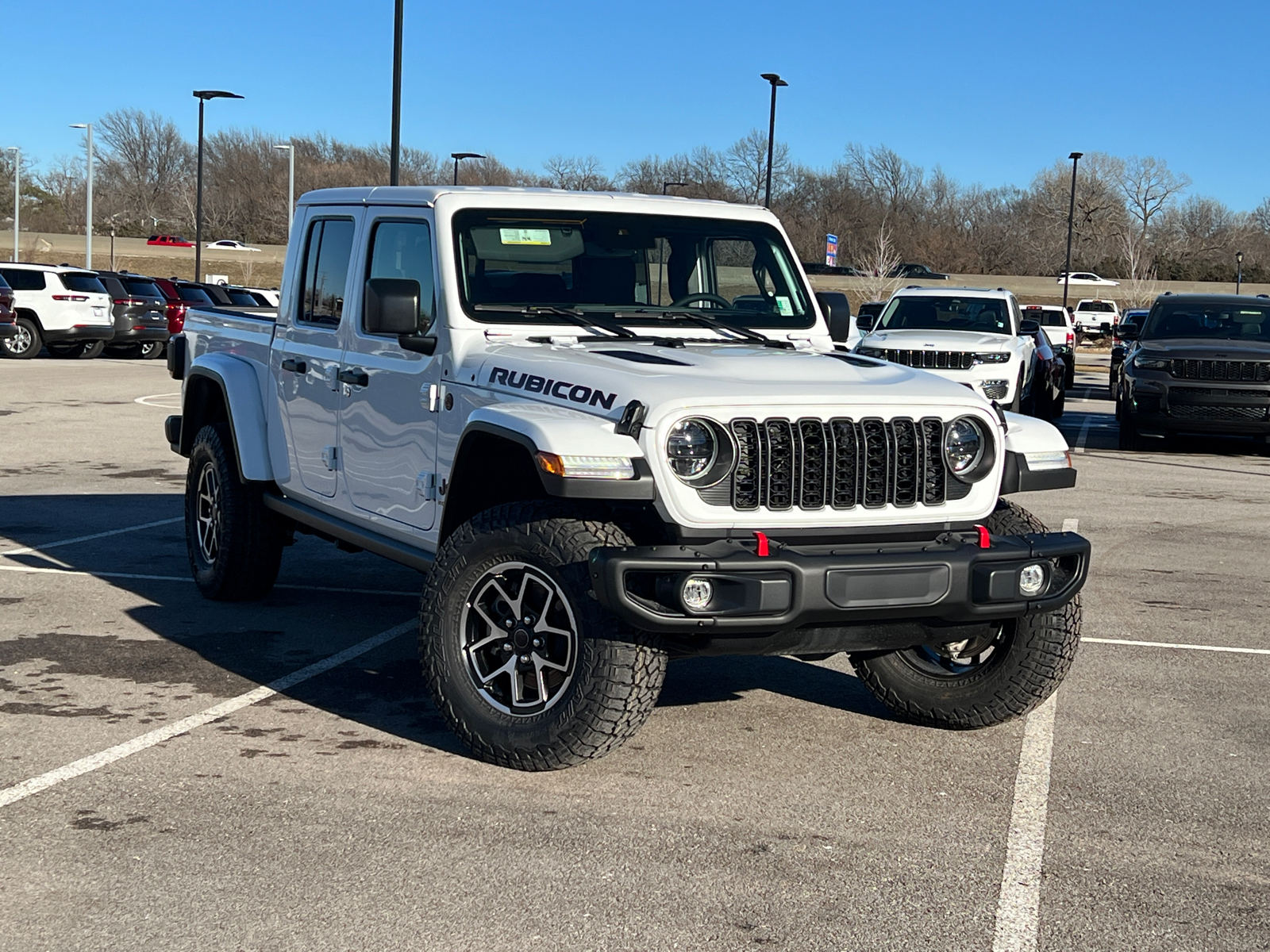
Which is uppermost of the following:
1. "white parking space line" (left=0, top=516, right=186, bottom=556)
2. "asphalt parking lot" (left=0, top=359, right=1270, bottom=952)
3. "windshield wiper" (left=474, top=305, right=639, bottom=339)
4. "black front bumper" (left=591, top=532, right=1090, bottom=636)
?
"windshield wiper" (left=474, top=305, right=639, bottom=339)

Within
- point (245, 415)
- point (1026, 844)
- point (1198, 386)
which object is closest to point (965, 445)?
point (1026, 844)

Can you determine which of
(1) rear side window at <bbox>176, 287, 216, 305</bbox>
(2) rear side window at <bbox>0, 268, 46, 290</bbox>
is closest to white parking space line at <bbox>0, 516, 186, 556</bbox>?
(2) rear side window at <bbox>0, 268, 46, 290</bbox>

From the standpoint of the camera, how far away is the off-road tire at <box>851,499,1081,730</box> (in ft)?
18.1

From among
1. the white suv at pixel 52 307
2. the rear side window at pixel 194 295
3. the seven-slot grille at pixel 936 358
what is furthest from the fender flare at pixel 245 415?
the rear side window at pixel 194 295

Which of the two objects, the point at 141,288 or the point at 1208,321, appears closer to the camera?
the point at 1208,321

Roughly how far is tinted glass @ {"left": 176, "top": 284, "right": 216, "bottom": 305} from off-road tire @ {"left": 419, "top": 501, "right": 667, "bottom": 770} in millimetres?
29393

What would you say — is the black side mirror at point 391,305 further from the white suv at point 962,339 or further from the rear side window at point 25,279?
the rear side window at point 25,279

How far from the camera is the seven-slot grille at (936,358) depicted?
57.6ft

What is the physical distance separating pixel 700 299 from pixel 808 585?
86.5 inches

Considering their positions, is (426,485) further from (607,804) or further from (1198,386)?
(1198,386)

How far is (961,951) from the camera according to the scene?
3793 mm

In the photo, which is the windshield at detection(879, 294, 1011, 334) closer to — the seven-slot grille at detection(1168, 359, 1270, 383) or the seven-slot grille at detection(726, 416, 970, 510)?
the seven-slot grille at detection(1168, 359, 1270, 383)

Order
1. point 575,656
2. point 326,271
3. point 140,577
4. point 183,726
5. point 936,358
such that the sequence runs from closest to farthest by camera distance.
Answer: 1. point 575,656
2. point 183,726
3. point 326,271
4. point 140,577
5. point 936,358

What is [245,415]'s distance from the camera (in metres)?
7.50
